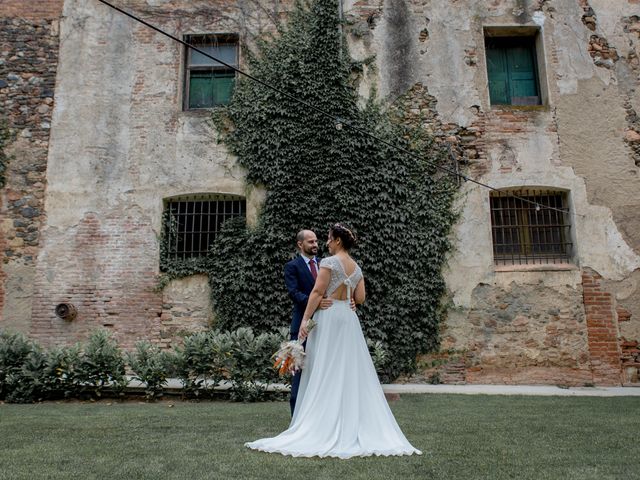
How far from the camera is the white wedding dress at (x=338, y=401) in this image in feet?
13.0

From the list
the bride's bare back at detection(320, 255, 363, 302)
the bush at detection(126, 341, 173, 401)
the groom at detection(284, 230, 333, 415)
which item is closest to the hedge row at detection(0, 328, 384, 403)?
the bush at detection(126, 341, 173, 401)

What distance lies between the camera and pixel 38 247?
10.1m

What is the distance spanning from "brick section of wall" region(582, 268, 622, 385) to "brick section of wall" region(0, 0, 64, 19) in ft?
37.6

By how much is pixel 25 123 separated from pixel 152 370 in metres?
6.08

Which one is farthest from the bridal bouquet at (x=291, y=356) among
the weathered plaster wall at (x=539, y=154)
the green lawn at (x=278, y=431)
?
the weathered plaster wall at (x=539, y=154)

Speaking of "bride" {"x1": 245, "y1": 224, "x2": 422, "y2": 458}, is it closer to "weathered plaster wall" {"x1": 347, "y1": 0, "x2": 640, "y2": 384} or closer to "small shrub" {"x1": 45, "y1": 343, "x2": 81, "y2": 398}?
"small shrub" {"x1": 45, "y1": 343, "x2": 81, "y2": 398}

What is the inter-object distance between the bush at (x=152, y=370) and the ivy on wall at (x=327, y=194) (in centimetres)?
198

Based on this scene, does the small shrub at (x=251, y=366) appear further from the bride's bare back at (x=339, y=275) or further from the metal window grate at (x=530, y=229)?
the metal window grate at (x=530, y=229)

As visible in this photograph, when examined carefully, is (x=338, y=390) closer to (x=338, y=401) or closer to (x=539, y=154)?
(x=338, y=401)

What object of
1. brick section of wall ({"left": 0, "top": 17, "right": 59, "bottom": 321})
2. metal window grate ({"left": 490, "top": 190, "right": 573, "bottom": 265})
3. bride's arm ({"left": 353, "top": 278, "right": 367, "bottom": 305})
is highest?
brick section of wall ({"left": 0, "top": 17, "right": 59, "bottom": 321})

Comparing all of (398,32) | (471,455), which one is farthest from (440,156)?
(471,455)

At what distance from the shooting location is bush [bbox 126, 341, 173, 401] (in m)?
7.60

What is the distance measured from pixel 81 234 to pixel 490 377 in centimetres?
788

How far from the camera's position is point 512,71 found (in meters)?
11.1
